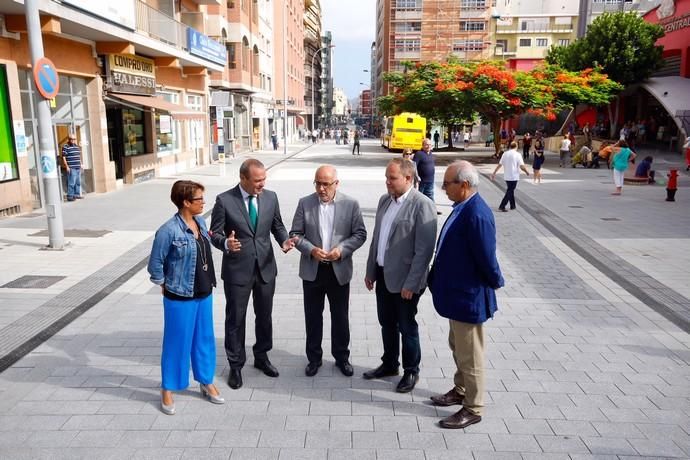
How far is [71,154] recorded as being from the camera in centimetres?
1424

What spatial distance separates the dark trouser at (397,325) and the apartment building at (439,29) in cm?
6804

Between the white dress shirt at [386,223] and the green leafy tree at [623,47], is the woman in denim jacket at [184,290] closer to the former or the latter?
the white dress shirt at [386,223]

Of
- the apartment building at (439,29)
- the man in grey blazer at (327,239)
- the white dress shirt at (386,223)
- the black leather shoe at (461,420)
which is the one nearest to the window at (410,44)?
the apartment building at (439,29)

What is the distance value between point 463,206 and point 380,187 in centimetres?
1435

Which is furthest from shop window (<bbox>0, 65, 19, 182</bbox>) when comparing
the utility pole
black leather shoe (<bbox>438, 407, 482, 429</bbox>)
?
black leather shoe (<bbox>438, 407, 482, 429</bbox>)

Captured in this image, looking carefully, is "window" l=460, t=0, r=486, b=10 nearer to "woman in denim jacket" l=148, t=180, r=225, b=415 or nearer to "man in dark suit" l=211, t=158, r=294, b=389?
"man in dark suit" l=211, t=158, r=294, b=389

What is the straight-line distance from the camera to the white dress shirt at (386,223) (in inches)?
170

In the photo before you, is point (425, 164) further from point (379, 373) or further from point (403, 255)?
point (403, 255)

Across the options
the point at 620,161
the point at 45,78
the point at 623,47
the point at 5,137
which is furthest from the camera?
the point at 623,47

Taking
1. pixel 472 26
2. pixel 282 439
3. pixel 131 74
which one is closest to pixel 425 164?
pixel 282 439

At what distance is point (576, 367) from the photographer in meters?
4.95

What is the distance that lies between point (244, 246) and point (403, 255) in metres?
1.26

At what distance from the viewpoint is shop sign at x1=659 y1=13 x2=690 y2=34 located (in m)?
31.6

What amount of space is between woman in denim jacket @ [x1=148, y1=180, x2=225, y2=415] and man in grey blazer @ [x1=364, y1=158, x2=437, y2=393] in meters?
1.35
